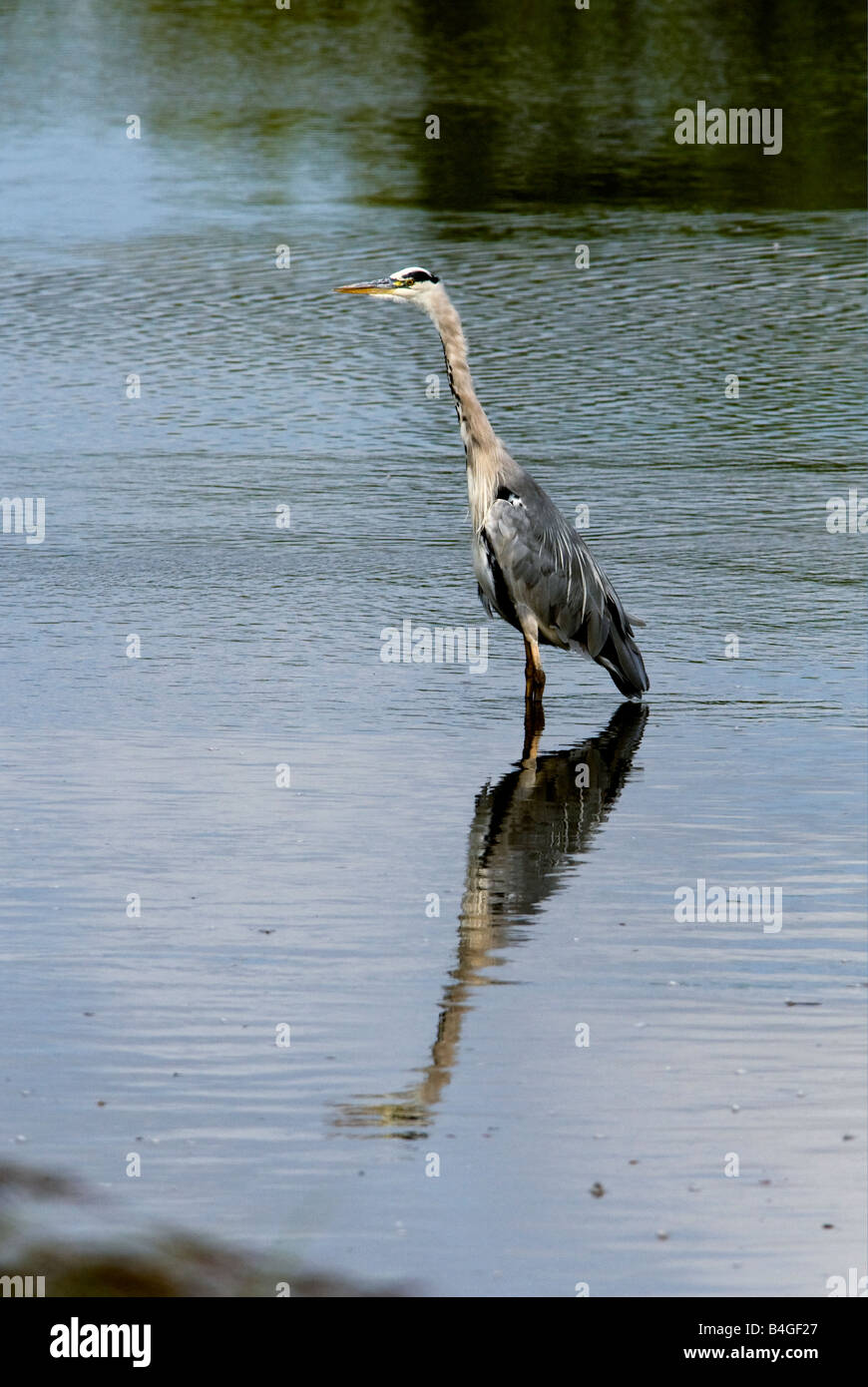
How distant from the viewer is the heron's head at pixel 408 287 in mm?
12422

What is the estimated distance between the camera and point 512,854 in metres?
9.85

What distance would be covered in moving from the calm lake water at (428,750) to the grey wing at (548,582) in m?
0.35

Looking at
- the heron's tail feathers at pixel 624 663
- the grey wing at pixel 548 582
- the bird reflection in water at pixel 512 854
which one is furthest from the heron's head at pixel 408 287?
the bird reflection in water at pixel 512 854

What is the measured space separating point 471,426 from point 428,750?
207cm

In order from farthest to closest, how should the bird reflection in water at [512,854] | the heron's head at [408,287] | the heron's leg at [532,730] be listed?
the heron's head at [408,287] → the heron's leg at [532,730] → the bird reflection in water at [512,854]

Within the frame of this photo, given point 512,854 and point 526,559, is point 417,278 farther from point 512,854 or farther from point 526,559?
point 512,854

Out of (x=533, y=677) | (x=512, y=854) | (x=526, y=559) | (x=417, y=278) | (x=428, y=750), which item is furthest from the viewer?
(x=417, y=278)

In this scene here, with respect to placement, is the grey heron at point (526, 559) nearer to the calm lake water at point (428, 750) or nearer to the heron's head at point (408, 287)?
the heron's head at point (408, 287)

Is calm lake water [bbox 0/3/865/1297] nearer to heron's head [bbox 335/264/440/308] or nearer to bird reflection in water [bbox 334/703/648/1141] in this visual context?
bird reflection in water [bbox 334/703/648/1141]

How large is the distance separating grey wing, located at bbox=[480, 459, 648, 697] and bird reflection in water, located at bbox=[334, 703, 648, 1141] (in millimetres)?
421

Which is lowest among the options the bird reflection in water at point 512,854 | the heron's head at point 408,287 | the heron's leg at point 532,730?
the bird reflection in water at point 512,854

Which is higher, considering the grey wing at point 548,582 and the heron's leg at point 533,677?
the grey wing at point 548,582

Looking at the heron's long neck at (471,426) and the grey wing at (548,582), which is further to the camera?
the heron's long neck at (471,426)

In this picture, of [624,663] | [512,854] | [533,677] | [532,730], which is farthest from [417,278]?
[512,854]
